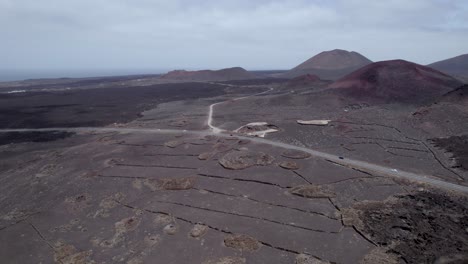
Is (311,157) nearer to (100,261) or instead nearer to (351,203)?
(351,203)

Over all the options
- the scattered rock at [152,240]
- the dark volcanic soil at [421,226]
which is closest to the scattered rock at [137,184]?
the scattered rock at [152,240]

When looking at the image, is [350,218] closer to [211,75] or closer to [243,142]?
[243,142]

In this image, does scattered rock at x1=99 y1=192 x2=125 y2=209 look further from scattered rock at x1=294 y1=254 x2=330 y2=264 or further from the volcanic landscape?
scattered rock at x1=294 y1=254 x2=330 y2=264

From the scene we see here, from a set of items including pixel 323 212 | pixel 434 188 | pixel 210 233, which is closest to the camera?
pixel 210 233

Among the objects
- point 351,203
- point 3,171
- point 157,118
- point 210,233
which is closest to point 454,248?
point 351,203

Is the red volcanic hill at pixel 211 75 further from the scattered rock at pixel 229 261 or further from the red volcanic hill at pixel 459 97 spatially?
the scattered rock at pixel 229 261

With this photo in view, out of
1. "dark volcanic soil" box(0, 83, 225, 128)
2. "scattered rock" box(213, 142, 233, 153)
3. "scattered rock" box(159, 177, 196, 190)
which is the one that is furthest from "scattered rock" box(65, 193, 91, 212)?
"dark volcanic soil" box(0, 83, 225, 128)
